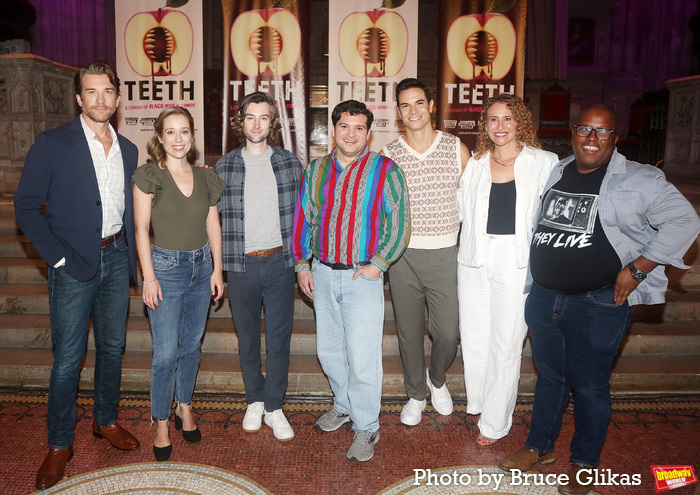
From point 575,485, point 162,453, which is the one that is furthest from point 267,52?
point 575,485

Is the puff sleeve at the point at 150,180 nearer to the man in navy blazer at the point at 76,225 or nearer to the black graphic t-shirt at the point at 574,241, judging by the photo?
the man in navy blazer at the point at 76,225

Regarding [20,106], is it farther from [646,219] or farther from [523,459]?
[646,219]

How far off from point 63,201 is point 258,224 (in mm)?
920

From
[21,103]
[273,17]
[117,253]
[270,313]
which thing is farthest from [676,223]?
[21,103]

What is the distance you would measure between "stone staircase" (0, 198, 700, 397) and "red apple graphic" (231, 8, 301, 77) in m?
3.30

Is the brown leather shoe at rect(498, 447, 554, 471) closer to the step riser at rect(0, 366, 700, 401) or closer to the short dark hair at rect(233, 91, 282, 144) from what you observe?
the step riser at rect(0, 366, 700, 401)

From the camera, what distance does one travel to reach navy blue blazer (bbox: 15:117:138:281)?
7.33 feet

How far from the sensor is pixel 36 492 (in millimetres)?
2295

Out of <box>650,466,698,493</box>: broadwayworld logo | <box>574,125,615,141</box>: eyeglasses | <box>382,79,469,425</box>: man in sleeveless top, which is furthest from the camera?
<box>382,79,469,425</box>: man in sleeveless top

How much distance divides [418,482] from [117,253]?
1.91 metres

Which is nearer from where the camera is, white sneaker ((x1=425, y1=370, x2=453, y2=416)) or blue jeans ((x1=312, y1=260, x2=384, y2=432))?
blue jeans ((x1=312, y1=260, x2=384, y2=432))

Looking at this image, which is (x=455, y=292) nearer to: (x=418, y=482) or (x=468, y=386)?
(x=468, y=386)

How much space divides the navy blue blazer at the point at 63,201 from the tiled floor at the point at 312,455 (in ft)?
3.38

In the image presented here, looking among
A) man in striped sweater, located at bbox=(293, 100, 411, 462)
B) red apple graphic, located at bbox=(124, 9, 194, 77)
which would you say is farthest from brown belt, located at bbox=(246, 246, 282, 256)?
red apple graphic, located at bbox=(124, 9, 194, 77)
